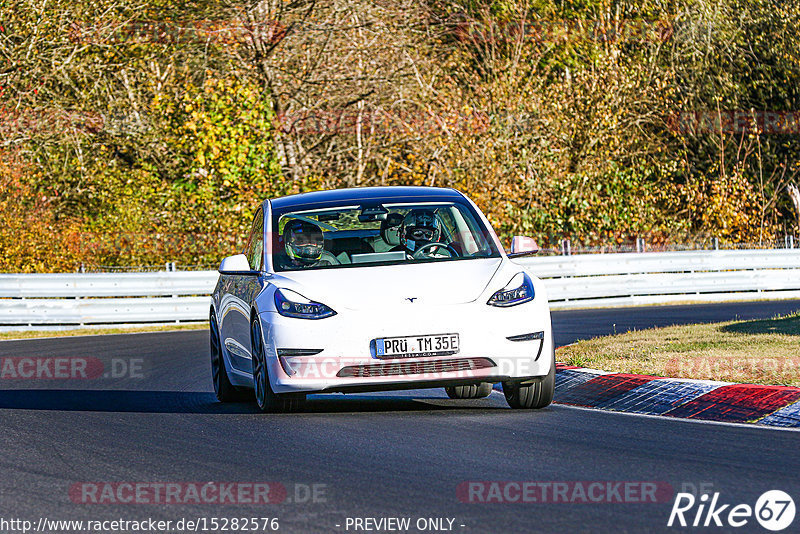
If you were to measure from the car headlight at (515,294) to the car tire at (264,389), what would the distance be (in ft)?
5.32

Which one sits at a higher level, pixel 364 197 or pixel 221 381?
pixel 364 197

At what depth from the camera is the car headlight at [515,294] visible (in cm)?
928

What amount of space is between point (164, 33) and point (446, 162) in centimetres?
843

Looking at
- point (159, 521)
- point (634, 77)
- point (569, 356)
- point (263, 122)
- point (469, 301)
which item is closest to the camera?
point (159, 521)

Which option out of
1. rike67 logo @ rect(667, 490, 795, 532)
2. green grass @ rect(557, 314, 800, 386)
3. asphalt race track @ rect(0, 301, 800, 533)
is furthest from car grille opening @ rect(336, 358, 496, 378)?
rike67 logo @ rect(667, 490, 795, 532)

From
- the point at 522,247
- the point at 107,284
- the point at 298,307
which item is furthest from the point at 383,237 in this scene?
the point at 107,284

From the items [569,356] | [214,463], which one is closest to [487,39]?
[569,356]

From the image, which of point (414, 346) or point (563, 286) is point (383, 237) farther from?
point (563, 286)

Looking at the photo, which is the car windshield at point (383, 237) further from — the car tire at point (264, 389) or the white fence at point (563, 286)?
the white fence at point (563, 286)

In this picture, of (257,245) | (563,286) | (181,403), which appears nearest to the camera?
(257,245)

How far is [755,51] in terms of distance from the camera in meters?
40.8

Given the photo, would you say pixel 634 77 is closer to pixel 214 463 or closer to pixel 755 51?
pixel 755 51

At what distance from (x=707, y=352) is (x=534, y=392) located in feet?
9.67

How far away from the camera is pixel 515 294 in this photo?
9.38 metres
